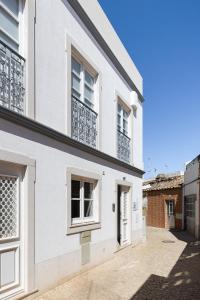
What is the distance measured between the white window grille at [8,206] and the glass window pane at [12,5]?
304 centimetres

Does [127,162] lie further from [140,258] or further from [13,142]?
[13,142]

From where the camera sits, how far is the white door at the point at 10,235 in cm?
501

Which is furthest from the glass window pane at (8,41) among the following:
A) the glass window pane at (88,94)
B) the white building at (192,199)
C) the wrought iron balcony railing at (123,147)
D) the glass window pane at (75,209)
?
the white building at (192,199)

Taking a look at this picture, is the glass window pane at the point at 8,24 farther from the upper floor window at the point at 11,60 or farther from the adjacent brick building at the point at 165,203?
the adjacent brick building at the point at 165,203

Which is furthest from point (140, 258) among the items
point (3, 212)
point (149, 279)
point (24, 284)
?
point (3, 212)

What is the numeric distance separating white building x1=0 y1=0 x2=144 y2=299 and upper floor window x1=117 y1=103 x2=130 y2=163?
1.98 ft

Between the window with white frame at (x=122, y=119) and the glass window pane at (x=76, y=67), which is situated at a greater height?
the glass window pane at (x=76, y=67)

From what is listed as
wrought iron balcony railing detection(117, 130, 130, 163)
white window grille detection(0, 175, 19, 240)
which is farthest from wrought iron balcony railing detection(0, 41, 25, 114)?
wrought iron balcony railing detection(117, 130, 130, 163)

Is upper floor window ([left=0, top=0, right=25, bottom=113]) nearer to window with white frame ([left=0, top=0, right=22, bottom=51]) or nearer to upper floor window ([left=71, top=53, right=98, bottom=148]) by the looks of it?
window with white frame ([left=0, top=0, right=22, bottom=51])

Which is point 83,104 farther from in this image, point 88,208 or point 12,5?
point 12,5

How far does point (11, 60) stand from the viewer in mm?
5332

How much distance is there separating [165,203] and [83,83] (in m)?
15.1

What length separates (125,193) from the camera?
38.8 feet

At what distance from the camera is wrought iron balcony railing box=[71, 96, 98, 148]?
7570mm
